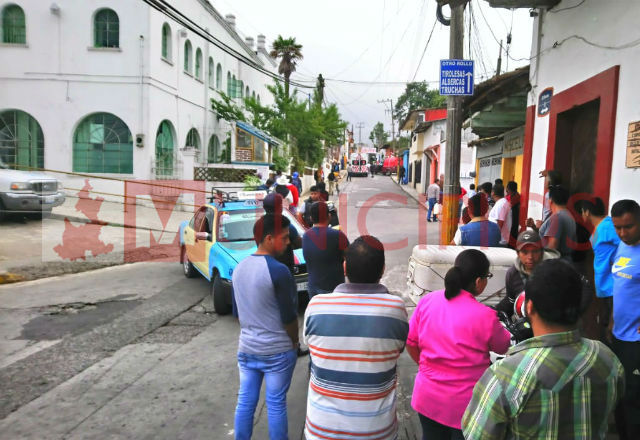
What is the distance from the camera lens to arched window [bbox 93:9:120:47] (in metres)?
17.9

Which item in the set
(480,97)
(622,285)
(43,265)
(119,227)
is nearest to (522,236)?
(622,285)

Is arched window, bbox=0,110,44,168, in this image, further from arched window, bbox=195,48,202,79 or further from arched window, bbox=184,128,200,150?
arched window, bbox=195,48,202,79

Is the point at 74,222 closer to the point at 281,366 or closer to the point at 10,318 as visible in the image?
the point at 10,318

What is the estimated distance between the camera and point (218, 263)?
662 cm

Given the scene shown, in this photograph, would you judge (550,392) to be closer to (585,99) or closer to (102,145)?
(585,99)

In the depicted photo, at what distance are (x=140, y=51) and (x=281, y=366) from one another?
17807 mm

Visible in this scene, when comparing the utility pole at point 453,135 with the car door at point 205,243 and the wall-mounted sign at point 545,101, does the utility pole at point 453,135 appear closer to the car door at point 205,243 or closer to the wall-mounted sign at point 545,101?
the wall-mounted sign at point 545,101

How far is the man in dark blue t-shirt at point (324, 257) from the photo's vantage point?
4570mm

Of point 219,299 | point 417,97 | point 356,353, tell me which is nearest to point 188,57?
point 219,299

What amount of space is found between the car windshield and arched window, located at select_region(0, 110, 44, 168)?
568 inches

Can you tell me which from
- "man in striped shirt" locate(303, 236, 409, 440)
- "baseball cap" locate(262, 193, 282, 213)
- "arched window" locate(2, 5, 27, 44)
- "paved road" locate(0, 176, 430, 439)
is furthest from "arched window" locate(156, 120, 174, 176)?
"man in striped shirt" locate(303, 236, 409, 440)

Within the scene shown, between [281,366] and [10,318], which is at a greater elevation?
[281,366]

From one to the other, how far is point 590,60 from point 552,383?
5.54 metres

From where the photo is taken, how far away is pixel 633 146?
15.6ft
